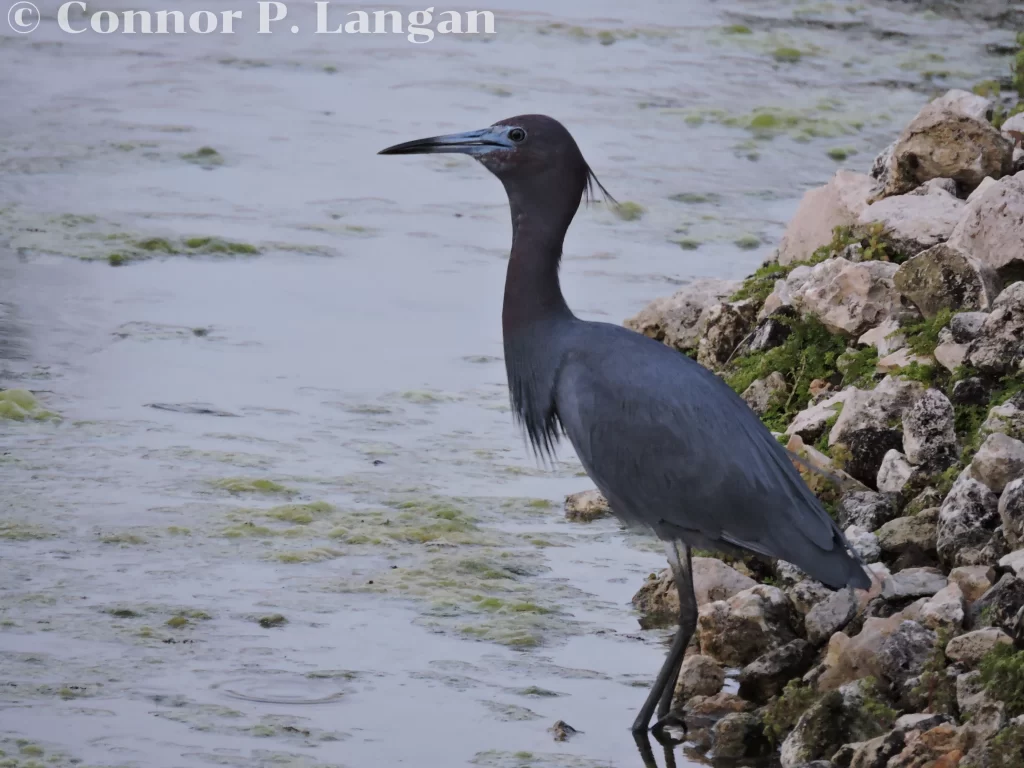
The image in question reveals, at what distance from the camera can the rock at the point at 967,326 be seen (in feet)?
18.7

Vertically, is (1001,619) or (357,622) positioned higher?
(1001,619)

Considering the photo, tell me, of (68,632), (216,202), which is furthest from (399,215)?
(68,632)

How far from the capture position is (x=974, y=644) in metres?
4.41

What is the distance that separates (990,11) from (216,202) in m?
10.2

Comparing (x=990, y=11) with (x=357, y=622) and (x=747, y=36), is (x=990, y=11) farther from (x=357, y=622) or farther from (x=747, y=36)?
(x=357, y=622)

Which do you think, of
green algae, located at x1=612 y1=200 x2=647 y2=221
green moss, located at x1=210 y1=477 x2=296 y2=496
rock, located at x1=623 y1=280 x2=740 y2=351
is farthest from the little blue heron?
green algae, located at x1=612 y1=200 x2=647 y2=221

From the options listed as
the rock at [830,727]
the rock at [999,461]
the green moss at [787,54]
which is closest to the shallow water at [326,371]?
the green moss at [787,54]

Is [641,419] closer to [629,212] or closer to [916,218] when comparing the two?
[916,218]

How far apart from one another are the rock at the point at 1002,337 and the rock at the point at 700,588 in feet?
3.46

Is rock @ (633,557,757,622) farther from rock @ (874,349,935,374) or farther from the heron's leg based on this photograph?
rock @ (874,349,935,374)

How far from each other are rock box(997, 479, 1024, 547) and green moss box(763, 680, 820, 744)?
0.75 metres

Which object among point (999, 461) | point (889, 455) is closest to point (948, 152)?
point (889, 455)

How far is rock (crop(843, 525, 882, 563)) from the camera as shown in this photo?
5.23m

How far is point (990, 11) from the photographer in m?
17.4
